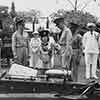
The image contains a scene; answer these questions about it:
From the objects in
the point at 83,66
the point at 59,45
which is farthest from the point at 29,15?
the point at 59,45

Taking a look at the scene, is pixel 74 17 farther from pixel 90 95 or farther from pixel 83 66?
pixel 90 95

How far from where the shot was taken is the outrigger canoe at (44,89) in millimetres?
4793

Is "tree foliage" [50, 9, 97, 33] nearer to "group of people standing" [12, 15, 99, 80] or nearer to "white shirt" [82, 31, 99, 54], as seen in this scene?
"group of people standing" [12, 15, 99, 80]

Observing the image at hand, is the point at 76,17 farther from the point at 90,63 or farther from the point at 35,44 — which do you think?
the point at 35,44

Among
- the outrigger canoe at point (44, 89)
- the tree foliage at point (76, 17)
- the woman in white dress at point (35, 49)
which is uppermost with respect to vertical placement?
the tree foliage at point (76, 17)

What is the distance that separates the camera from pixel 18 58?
793cm

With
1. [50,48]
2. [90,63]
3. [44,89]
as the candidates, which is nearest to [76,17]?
[90,63]

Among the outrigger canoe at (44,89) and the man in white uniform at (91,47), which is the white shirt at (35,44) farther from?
the outrigger canoe at (44,89)

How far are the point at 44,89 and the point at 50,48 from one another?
2.86m

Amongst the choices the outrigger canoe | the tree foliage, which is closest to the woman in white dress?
the outrigger canoe

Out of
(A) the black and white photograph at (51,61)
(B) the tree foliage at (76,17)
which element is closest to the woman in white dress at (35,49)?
(A) the black and white photograph at (51,61)

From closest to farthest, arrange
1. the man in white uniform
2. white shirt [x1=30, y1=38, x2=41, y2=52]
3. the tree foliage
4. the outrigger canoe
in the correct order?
the outrigger canoe, the man in white uniform, white shirt [x1=30, y1=38, x2=41, y2=52], the tree foliage

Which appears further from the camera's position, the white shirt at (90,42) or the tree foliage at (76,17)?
the tree foliage at (76,17)

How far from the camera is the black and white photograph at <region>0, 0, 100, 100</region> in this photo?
4.92 meters
